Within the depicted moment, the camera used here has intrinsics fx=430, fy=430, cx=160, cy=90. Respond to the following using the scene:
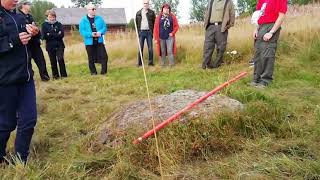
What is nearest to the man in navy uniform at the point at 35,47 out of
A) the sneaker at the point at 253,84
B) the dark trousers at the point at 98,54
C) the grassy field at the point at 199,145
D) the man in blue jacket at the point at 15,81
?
the dark trousers at the point at 98,54

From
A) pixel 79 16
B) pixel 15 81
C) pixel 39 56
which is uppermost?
pixel 15 81

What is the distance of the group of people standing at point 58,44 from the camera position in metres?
3.58

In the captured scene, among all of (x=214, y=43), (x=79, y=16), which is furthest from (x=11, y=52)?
Result: (x=79, y=16)

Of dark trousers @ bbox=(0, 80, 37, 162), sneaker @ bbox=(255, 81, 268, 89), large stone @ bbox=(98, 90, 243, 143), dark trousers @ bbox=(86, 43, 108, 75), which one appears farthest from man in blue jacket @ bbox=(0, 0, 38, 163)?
dark trousers @ bbox=(86, 43, 108, 75)

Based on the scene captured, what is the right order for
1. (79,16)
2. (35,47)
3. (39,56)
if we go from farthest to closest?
(79,16), (39,56), (35,47)

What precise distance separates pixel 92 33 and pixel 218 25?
298cm

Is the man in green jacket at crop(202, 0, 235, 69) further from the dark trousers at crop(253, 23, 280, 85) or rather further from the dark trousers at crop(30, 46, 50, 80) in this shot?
the dark trousers at crop(30, 46, 50, 80)

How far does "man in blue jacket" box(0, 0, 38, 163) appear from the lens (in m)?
3.55

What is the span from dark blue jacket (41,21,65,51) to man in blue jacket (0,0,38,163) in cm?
636

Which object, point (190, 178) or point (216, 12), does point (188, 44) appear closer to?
point (216, 12)

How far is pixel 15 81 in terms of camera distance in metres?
3.59

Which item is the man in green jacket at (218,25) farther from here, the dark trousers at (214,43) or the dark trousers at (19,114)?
the dark trousers at (19,114)

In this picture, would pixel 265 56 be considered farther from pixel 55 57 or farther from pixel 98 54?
pixel 55 57

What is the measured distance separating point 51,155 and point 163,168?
124 centimetres
